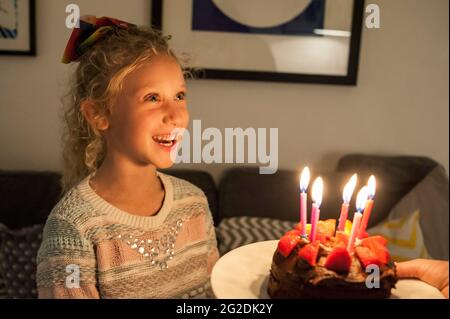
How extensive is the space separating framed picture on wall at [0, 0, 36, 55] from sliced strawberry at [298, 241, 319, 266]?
372mm

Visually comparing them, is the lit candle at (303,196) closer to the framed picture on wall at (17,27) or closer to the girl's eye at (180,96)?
the girl's eye at (180,96)

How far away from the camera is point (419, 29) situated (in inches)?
22.8

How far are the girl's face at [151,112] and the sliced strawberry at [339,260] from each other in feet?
0.60

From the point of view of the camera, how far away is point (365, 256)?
42 centimetres

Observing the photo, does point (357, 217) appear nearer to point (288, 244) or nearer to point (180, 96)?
point (288, 244)

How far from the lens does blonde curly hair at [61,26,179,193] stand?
45cm

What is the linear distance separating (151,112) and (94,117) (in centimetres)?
7

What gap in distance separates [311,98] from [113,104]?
11.5 inches

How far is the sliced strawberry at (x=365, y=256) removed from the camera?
424mm

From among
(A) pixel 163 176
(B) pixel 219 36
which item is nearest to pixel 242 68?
(B) pixel 219 36

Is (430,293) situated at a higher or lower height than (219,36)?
lower

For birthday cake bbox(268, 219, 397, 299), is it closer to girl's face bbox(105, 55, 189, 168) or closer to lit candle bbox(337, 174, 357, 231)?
lit candle bbox(337, 174, 357, 231)

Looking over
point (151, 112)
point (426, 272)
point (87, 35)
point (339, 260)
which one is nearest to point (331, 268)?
point (339, 260)
